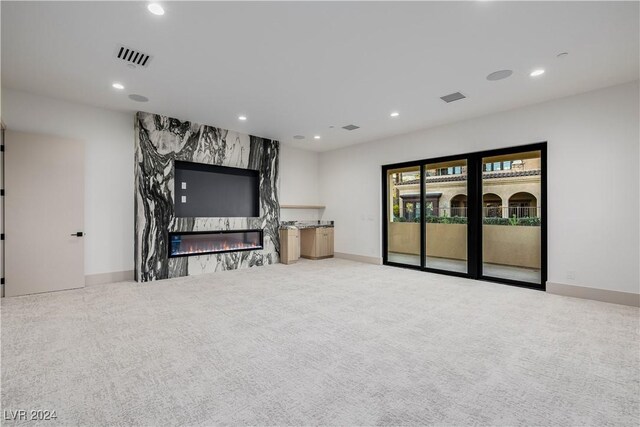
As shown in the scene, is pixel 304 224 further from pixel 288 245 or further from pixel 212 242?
pixel 212 242

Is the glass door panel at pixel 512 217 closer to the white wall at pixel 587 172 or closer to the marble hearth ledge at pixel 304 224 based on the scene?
the white wall at pixel 587 172

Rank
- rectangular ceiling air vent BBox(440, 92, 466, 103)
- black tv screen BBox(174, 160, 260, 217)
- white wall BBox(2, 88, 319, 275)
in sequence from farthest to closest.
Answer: black tv screen BBox(174, 160, 260, 217), white wall BBox(2, 88, 319, 275), rectangular ceiling air vent BBox(440, 92, 466, 103)

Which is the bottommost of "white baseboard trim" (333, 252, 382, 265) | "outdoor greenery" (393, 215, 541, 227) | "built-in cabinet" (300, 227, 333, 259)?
"white baseboard trim" (333, 252, 382, 265)

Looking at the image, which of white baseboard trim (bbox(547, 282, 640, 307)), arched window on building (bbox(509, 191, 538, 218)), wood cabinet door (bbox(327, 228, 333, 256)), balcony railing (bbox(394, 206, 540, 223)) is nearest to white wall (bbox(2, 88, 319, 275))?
wood cabinet door (bbox(327, 228, 333, 256))

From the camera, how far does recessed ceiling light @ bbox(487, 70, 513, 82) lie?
3.76m

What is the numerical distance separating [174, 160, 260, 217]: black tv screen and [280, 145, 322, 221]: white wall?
983 millimetres

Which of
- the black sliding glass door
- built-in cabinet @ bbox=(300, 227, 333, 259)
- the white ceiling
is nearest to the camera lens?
the white ceiling

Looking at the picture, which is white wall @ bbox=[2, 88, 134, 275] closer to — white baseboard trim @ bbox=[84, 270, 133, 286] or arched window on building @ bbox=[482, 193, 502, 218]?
white baseboard trim @ bbox=[84, 270, 133, 286]

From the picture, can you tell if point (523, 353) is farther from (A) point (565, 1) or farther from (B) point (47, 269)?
(B) point (47, 269)

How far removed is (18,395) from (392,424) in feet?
8.15

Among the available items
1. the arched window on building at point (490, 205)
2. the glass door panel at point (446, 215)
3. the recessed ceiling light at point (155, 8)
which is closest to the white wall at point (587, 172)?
the glass door panel at point (446, 215)

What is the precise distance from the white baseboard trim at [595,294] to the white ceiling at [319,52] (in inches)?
115

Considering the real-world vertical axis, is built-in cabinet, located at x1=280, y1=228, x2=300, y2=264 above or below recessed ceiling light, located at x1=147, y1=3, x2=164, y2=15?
below

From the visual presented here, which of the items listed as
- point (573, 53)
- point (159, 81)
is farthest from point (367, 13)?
point (159, 81)
